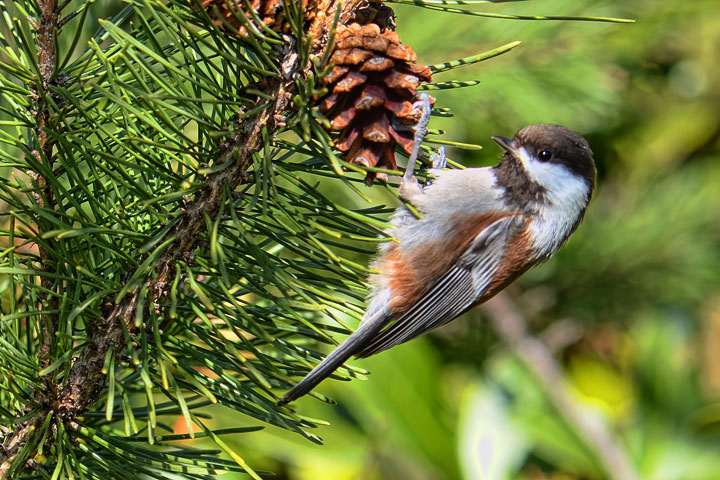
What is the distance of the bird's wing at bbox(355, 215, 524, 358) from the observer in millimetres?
1627

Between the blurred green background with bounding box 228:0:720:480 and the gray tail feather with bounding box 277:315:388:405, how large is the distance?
54 centimetres

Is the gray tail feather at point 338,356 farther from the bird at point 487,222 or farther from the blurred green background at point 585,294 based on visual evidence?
the blurred green background at point 585,294

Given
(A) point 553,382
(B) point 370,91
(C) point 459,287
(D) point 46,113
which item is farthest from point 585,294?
(D) point 46,113

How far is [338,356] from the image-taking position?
1244mm

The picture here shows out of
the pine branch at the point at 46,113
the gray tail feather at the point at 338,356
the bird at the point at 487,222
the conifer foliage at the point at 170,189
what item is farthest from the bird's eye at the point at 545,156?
the pine branch at the point at 46,113

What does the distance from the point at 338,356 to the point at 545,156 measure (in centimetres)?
79

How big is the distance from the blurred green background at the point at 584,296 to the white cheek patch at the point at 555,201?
148 millimetres

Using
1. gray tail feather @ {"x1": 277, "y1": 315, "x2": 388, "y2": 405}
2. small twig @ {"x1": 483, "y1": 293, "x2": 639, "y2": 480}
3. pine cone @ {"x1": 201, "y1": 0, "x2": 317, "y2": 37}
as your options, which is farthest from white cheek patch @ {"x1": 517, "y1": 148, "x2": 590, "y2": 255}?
pine cone @ {"x1": 201, "y1": 0, "x2": 317, "y2": 37}

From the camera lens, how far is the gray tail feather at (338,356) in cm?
104

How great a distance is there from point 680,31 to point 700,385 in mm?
1385

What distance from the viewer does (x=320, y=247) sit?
885 mm

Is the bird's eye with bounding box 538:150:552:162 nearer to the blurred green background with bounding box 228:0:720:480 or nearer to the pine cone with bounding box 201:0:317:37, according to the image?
the blurred green background with bounding box 228:0:720:480

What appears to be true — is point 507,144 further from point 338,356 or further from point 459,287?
point 338,356

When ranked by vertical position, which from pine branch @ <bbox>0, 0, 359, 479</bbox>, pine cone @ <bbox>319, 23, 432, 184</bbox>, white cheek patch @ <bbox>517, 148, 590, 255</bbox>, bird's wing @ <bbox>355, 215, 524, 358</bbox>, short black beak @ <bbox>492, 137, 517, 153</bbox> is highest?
short black beak @ <bbox>492, 137, 517, 153</bbox>
